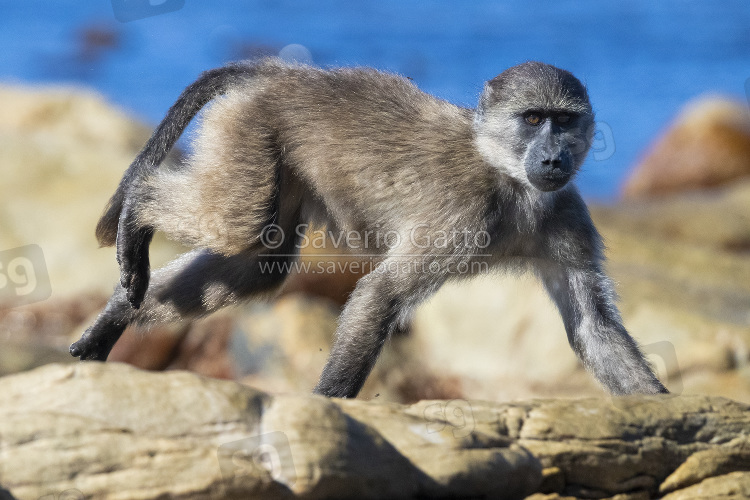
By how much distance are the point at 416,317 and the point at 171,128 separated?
5533 millimetres

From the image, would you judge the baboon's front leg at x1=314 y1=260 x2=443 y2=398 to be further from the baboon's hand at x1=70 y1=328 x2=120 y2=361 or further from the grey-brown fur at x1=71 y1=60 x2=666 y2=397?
the baboon's hand at x1=70 y1=328 x2=120 y2=361

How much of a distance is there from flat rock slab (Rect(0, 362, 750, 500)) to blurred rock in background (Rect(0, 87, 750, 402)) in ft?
11.3

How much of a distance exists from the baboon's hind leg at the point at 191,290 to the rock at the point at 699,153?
14.2 metres

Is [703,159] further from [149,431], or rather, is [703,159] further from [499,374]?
[149,431]

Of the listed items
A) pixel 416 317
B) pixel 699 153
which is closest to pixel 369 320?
pixel 416 317

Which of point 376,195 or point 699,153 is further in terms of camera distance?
point 699,153

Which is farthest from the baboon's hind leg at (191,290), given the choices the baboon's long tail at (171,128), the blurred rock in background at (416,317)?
the blurred rock in background at (416,317)

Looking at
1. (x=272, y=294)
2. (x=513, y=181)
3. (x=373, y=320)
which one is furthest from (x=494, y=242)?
(x=272, y=294)

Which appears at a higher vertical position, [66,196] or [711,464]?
[66,196]

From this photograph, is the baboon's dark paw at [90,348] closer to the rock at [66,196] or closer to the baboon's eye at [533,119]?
the baboon's eye at [533,119]

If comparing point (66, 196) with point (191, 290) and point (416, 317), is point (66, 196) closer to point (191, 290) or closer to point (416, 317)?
point (416, 317)

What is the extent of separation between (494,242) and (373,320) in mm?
877

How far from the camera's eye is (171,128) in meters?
5.31

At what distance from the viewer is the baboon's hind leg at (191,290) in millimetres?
5383
